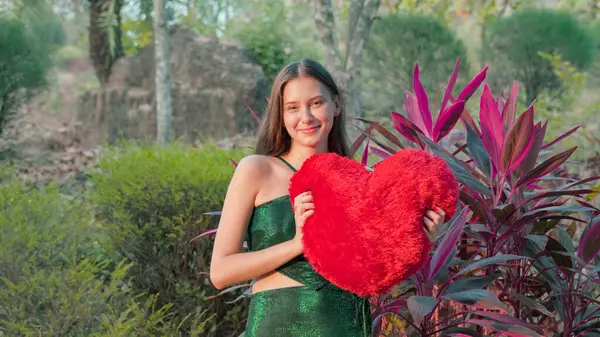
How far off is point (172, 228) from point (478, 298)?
75.4 inches

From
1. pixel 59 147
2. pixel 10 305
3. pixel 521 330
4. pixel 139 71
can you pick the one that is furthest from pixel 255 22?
pixel 521 330

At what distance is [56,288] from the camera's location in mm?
2881

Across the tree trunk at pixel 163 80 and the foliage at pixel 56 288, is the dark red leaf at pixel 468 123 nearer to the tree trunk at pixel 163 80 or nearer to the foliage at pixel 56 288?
the foliage at pixel 56 288

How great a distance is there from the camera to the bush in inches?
140

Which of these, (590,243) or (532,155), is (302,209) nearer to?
(532,155)

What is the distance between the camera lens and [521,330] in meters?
2.01

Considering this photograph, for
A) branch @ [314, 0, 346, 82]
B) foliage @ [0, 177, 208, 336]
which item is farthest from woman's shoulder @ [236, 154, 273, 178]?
branch @ [314, 0, 346, 82]

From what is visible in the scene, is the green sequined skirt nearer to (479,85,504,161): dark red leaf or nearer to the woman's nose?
the woman's nose

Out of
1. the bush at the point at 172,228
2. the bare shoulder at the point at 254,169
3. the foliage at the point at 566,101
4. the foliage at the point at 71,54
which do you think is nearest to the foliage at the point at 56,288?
the bush at the point at 172,228

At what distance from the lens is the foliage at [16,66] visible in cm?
1012

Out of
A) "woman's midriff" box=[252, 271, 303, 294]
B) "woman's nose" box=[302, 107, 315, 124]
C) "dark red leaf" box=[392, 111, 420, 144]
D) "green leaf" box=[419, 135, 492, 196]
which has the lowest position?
"woman's midriff" box=[252, 271, 303, 294]

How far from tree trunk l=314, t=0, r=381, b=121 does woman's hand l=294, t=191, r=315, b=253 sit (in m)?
6.33

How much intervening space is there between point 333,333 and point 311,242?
265 mm

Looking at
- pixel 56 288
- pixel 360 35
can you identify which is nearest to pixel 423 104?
pixel 56 288
